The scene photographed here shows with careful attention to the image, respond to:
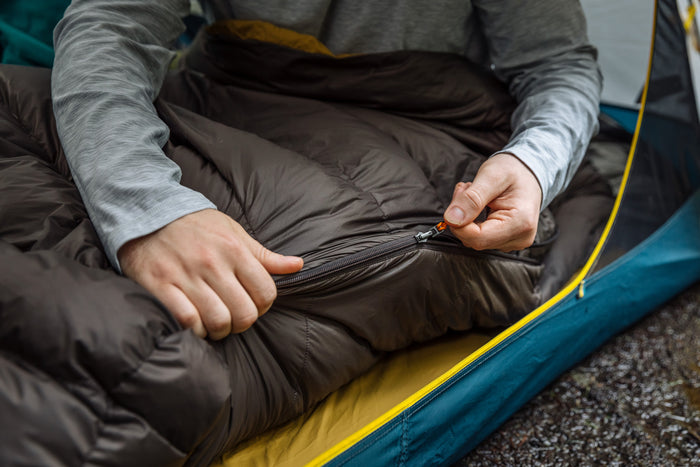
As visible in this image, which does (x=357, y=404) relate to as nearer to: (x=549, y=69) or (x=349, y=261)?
(x=349, y=261)

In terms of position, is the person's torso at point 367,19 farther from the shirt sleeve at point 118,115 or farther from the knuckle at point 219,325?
the knuckle at point 219,325

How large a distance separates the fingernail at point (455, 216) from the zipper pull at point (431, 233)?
25mm

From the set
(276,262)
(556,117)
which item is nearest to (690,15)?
(556,117)

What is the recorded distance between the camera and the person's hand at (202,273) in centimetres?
47

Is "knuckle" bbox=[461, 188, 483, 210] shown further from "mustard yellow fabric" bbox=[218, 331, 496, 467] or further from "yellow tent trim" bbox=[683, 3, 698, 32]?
"yellow tent trim" bbox=[683, 3, 698, 32]

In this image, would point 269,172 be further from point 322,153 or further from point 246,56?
point 246,56

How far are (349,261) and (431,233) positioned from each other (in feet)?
0.37

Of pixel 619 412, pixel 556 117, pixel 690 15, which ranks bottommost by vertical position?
pixel 619 412

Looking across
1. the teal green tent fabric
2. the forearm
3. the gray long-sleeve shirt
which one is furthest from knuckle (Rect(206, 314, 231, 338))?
the teal green tent fabric

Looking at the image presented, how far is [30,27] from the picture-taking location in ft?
2.91

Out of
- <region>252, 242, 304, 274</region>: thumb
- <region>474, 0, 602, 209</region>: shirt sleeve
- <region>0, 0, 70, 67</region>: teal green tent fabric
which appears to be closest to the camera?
<region>252, 242, 304, 274</region>: thumb

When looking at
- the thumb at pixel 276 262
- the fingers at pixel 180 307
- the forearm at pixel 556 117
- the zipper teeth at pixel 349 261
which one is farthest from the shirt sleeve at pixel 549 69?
the fingers at pixel 180 307

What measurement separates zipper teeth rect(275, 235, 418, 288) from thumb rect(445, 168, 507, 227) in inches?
2.2

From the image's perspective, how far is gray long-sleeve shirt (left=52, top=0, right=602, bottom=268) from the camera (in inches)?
20.2
